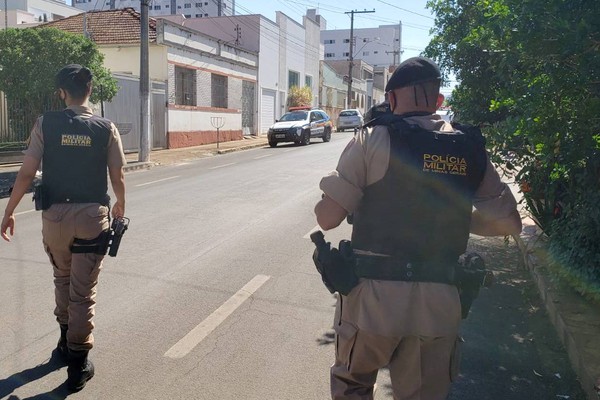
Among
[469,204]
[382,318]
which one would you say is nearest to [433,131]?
[469,204]

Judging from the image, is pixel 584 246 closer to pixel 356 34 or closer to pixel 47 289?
pixel 47 289

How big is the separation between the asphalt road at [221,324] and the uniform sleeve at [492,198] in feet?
5.14

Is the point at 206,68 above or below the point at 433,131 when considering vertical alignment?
above

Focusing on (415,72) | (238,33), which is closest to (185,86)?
(238,33)

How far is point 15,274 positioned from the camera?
5.97 meters

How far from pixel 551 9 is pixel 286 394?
2859mm

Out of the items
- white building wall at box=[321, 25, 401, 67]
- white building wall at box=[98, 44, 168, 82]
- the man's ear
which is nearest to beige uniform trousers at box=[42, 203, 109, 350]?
the man's ear

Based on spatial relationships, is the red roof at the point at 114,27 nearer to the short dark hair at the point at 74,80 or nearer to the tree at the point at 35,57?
the tree at the point at 35,57

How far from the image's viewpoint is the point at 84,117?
3.72 meters

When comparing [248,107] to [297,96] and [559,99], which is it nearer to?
[297,96]

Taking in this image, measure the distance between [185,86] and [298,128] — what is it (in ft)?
17.1

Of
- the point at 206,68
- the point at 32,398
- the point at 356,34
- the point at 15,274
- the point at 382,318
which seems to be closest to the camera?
the point at 382,318

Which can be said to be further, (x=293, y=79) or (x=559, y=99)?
(x=293, y=79)

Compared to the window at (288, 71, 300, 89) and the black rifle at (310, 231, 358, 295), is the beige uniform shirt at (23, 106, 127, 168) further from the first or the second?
the window at (288, 71, 300, 89)
